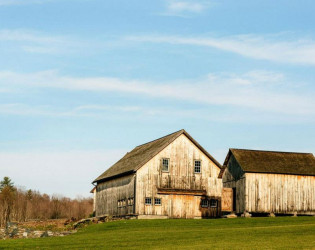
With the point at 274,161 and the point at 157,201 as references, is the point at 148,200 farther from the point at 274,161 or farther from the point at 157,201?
the point at 274,161

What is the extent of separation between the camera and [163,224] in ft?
143

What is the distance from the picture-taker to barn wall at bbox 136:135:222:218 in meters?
52.1

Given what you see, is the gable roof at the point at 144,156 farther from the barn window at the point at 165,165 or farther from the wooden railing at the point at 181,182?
the wooden railing at the point at 181,182

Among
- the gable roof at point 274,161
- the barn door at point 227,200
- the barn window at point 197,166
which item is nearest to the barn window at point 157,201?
the barn window at point 197,166

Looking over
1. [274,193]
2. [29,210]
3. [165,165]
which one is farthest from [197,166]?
[29,210]

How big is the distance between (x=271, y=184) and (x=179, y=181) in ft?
27.5

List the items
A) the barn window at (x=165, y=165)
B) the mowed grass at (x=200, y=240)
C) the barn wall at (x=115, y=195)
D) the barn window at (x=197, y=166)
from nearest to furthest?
the mowed grass at (x=200, y=240)
the barn window at (x=165, y=165)
the barn wall at (x=115, y=195)
the barn window at (x=197, y=166)

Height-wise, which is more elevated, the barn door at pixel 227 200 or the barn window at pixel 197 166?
the barn window at pixel 197 166

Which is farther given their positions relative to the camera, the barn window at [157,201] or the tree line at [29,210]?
the tree line at [29,210]

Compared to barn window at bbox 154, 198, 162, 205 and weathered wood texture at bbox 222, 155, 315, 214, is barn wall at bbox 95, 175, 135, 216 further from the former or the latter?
weathered wood texture at bbox 222, 155, 315, 214

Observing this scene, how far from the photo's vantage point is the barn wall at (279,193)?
5231cm

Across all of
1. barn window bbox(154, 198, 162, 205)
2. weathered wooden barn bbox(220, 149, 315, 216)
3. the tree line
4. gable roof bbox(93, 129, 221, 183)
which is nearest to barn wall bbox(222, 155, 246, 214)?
weathered wooden barn bbox(220, 149, 315, 216)

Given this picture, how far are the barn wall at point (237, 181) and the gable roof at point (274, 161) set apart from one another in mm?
766

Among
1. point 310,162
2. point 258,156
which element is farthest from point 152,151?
point 310,162
